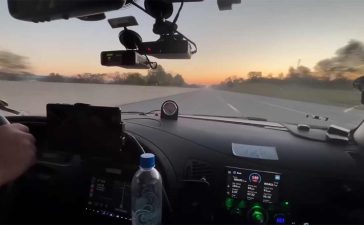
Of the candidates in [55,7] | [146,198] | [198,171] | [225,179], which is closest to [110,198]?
[146,198]

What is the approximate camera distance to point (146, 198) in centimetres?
220

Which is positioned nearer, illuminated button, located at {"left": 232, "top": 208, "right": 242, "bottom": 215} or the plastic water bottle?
the plastic water bottle

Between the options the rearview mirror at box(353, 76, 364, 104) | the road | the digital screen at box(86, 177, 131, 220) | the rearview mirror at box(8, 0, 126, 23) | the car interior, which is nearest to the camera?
the rearview mirror at box(8, 0, 126, 23)

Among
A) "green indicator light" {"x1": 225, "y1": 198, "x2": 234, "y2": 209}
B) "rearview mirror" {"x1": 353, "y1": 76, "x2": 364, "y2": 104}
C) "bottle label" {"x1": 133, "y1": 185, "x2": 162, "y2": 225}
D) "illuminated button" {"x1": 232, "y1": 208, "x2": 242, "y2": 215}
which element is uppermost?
"rearview mirror" {"x1": 353, "y1": 76, "x2": 364, "y2": 104}

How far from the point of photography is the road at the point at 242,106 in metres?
3.34

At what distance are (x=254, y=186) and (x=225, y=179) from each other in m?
0.20

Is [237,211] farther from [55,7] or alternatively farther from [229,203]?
[55,7]

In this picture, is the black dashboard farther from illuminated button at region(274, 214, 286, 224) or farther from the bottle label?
the bottle label

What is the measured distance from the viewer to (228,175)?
2564mm

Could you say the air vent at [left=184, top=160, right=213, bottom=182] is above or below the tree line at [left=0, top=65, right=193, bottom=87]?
below

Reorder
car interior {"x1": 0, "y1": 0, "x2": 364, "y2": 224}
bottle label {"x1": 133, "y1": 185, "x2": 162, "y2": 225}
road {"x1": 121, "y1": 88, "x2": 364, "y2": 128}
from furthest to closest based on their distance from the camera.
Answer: road {"x1": 121, "y1": 88, "x2": 364, "y2": 128}, car interior {"x1": 0, "y1": 0, "x2": 364, "y2": 224}, bottle label {"x1": 133, "y1": 185, "x2": 162, "y2": 225}

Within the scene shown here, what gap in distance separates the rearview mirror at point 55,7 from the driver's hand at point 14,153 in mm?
577

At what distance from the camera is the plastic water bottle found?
2.09 metres

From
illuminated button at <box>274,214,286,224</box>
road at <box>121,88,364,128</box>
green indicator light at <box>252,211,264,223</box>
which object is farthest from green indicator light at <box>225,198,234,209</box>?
road at <box>121,88,364,128</box>
